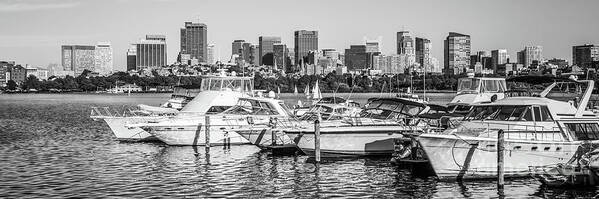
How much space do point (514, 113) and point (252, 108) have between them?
19632 millimetres

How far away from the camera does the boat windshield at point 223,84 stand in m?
51.6

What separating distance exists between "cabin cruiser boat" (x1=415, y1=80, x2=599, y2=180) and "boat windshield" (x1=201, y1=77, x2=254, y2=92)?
73.5ft

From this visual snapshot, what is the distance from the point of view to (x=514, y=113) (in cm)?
3244

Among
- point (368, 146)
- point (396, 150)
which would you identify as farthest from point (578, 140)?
point (368, 146)

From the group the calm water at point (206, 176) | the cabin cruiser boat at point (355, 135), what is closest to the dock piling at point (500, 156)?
the calm water at point (206, 176)

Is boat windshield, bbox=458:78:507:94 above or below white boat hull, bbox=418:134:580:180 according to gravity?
above

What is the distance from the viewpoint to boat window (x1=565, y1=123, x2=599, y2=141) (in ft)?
104

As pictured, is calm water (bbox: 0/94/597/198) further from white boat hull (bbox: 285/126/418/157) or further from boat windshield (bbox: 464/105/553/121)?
boat windshield (bbox: 464/105/553/121)

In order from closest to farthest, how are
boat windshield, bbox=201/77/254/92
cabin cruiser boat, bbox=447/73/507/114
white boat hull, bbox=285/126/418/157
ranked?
white boat hull, bbox=285/126/418/157, boat windshield, bbox=201/77/254/92, cabin cruiser boat, bbox=447/73/507/114

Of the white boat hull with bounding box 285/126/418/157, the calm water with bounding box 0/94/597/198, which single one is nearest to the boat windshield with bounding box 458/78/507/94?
the white boat hull with bounding box 285/126/418/157

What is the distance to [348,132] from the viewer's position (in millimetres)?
38531

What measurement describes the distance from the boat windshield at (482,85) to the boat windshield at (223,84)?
15774 mm

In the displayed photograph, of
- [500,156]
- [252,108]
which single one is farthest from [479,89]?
[500,156]

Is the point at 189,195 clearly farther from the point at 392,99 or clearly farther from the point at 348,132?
the point at 392,99
